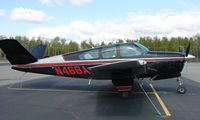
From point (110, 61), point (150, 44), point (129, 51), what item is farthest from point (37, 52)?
point (150, 44)

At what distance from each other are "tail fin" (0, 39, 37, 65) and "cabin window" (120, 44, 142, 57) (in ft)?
13.3

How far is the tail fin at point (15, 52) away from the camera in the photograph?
238 inches

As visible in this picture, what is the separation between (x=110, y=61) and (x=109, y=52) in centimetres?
38

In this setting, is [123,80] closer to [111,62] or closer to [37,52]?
[111,62]

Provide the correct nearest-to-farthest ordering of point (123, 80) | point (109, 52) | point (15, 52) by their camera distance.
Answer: point (123, 80) → point (109, 52) → point (15, 52)

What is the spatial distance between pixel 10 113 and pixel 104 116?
2.70 m

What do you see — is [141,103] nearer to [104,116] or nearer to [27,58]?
[104,116]

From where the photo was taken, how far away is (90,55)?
6.20 metres

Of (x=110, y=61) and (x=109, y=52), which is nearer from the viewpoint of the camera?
(x=110, y=61)

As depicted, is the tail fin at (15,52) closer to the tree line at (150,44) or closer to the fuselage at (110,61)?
the fuselage at (110,61)

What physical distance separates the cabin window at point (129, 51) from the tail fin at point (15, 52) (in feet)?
13.3

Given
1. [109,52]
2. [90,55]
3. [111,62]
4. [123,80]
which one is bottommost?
[123,80]

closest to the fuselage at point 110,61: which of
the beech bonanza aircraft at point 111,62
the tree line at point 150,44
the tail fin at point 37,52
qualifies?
the beech bonanza aircraft at point 111,62

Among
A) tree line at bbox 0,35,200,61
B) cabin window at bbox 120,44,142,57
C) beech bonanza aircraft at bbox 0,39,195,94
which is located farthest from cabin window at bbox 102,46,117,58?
tree line at bbox 0,35,200,61
